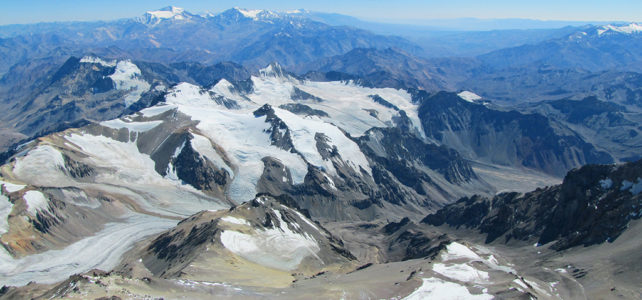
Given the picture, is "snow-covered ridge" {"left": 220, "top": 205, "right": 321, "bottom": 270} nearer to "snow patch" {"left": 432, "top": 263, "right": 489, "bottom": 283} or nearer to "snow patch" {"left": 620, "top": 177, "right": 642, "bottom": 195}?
"snow patch" {"left": 432, "top": 263, "right": 489, "bottom": 283}

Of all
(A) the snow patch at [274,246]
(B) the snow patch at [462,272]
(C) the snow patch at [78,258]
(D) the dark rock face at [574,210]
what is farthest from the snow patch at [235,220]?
(D) the dark rock face at [574,210]

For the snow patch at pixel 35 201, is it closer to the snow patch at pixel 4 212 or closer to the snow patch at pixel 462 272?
the snow patch at pixel 4 212

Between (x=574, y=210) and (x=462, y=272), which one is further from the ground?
(x=574, y=210)

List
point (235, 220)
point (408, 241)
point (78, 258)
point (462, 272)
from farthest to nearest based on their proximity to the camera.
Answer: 1. point (408, 241)
2. point (78, 258)
3. point (235, 220)
4. point (462, 272)

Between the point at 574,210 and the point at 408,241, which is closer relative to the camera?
the point at 574,210

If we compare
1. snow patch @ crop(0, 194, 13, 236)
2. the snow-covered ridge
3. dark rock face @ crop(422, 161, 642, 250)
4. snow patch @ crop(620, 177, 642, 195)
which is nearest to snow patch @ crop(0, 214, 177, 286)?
snow patch @ crop(0, 194, 13, 236)

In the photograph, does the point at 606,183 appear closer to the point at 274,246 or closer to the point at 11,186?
the point at 274,246

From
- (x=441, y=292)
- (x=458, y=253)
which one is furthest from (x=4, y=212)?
(x=458, y=253)

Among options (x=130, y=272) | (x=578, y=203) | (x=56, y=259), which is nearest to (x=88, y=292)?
(x=130, y=272)
